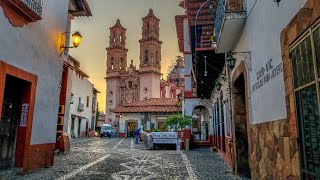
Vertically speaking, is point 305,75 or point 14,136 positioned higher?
point 305,75

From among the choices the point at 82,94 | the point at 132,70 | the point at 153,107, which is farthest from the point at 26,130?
the point at 132,70

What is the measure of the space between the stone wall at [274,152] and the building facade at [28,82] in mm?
5519

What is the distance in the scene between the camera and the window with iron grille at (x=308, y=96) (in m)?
2.95

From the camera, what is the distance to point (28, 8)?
6.69 m

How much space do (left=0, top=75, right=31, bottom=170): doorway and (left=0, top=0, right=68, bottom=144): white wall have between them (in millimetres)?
394

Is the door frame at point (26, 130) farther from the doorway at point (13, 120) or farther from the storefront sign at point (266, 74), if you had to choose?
the storefront sign at point (266, 74)

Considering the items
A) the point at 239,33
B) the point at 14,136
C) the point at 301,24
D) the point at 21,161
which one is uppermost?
the point at 239,33

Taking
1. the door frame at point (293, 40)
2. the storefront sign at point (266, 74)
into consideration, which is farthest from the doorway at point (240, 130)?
the door frame at point (293, 40)

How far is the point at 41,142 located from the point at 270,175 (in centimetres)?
664

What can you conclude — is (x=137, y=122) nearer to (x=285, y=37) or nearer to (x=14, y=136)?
(x=14, y=136)

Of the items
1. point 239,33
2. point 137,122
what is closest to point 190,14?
point 239,33

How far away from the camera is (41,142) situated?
8406 millimetres

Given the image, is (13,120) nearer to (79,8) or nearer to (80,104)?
(79,8)

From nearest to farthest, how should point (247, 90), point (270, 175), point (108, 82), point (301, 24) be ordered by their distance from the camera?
point (301, 24) → point (270, 175) → point (247, 90) → point (108, 82)
